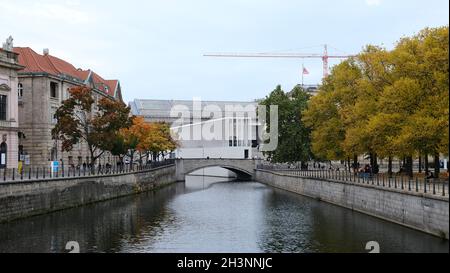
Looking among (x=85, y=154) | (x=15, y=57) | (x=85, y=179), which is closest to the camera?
(x=85, y=179)

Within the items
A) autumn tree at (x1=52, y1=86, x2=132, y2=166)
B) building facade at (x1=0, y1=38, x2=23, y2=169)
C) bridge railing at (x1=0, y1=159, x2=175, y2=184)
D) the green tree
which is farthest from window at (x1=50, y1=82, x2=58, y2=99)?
the green tree

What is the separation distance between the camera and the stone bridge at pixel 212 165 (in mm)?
109062

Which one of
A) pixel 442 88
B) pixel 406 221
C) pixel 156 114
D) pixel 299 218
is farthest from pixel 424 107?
pixel 156 114

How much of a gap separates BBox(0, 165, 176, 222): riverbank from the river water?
884 millimetres

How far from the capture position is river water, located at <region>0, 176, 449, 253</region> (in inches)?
1251

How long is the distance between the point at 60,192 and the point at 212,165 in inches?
2474

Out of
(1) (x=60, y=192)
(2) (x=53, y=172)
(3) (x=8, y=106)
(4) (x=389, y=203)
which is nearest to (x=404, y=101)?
(4) (x=389, y=203)

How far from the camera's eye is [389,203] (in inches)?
1574

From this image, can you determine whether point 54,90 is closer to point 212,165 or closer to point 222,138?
point 212,165

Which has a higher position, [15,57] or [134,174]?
[15,57]

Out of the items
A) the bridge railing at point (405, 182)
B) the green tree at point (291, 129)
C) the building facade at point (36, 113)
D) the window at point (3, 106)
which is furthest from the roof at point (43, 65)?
the bridge railing at point (405, 182)
